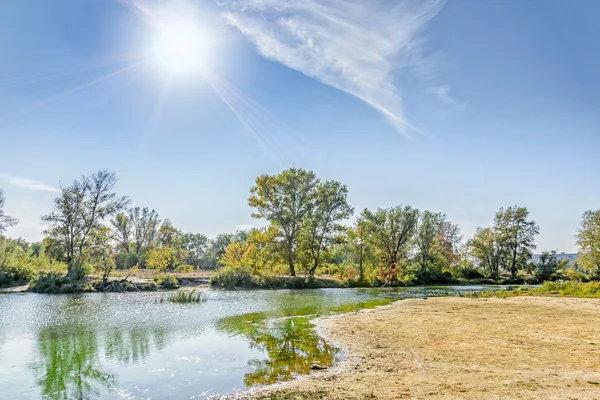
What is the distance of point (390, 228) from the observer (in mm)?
59812

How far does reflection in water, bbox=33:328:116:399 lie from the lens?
800cm

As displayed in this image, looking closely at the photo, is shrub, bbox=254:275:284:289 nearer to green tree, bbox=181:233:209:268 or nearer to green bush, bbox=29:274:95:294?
green bush, bbox=29:274:95:294

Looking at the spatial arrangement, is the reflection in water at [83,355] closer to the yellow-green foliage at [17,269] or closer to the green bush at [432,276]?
the yellow-green foliage at [17,269]

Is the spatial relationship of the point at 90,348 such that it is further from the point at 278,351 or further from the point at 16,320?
the point at 16,320

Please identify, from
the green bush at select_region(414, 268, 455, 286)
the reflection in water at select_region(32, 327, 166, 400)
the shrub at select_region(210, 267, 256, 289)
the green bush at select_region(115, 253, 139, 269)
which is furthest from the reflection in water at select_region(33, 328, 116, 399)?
the green bush at select_region(115, 253, 139, 269)

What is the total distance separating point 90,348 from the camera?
39.6 ft

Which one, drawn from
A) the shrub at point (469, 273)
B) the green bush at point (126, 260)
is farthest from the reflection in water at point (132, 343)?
the shrub at point (469, 273)

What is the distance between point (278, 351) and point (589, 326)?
1158 cm

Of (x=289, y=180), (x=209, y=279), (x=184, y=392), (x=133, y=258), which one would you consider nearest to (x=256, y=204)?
(x=289, y=180)

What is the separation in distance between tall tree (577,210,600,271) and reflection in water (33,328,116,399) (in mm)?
63667

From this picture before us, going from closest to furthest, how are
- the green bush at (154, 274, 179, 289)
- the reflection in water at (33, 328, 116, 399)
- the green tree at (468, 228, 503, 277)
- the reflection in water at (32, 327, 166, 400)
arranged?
the reflection in water at (33, 328, 116, 399) → the reflection in water at (32, 327, 166, 400) → the green bush at (154, 274, 179, 289) → the green tree at (468, 228, 503, 277)

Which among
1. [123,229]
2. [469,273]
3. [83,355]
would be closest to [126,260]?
[123,229]

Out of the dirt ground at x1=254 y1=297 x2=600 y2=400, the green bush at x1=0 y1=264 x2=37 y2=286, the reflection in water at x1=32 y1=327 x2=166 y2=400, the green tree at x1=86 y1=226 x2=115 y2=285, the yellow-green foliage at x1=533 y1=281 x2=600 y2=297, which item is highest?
the green tree at x1=86 y1=226 x2=115 y2=285

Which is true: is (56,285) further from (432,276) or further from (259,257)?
(432,276)
